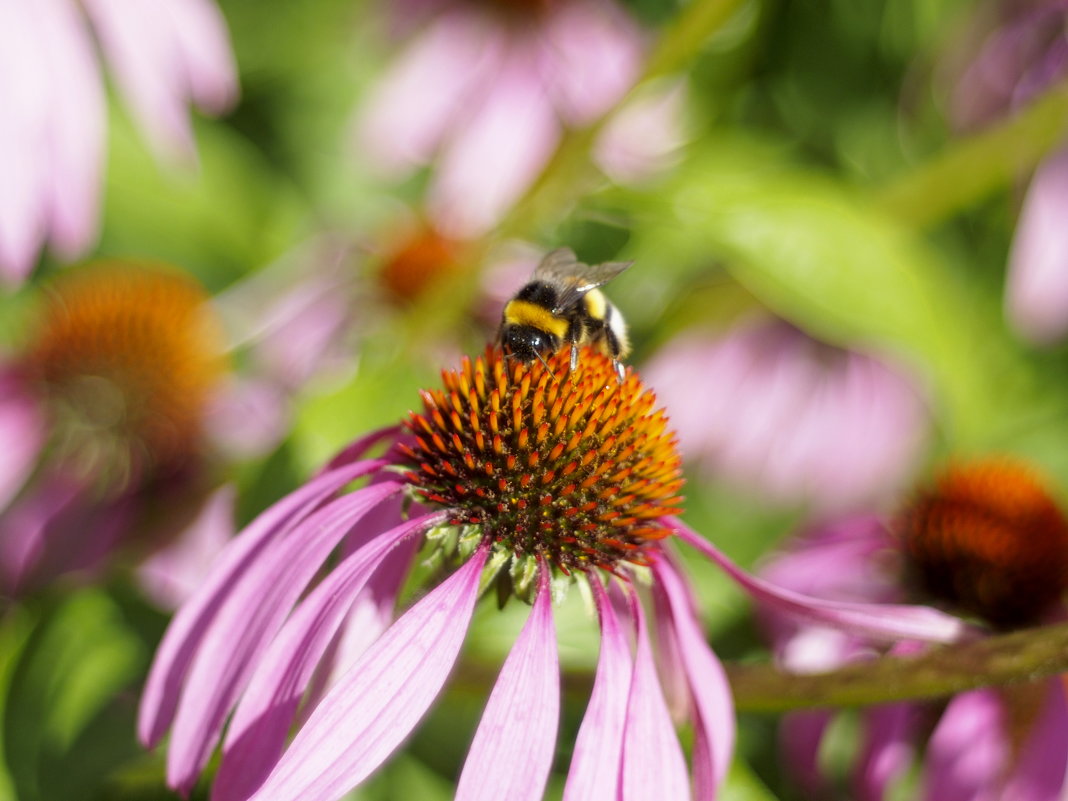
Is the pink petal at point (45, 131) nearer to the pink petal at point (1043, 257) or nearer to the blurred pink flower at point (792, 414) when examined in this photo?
the blurred pink flower at point (792, 414)

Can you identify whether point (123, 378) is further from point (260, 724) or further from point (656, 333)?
point (260, 724)

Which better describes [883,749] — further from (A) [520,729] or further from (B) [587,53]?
(B) [587,53]

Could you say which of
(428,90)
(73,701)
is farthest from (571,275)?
(428,90)

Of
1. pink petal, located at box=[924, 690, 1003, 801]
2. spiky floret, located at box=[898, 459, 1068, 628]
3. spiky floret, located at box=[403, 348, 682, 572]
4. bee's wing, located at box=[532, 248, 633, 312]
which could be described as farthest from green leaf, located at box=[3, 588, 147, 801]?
spiky floret, located at box=[898, 459, 1068, 628]

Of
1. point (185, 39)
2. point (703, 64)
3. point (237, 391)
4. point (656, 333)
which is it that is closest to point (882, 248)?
point (656, 333)

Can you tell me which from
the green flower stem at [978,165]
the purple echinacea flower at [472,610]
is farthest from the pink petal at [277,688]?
the green flower stem at [978,165]

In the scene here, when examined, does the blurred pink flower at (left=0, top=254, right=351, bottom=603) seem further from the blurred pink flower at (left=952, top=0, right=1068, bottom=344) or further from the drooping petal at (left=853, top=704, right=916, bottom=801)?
the blurred pink flower at (left=952, top=0, right=1068, bottom=344)
